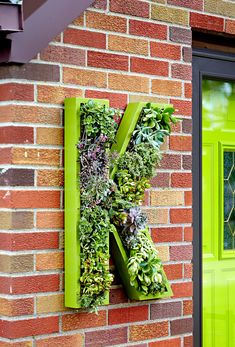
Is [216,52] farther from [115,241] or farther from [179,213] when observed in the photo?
[115,241]

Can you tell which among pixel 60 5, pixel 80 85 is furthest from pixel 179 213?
pixel 60 5

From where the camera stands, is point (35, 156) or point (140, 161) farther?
point (140, 161)

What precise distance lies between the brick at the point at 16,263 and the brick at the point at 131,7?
1188mm

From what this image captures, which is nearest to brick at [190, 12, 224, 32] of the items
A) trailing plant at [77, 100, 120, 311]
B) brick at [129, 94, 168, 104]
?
brick at [129, 94, 168, 104]

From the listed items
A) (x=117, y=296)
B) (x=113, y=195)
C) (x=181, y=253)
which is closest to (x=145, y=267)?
(x=117, y=296)

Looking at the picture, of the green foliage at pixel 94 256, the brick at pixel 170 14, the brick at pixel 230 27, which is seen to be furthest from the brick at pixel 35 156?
the brick at pixel 230 27

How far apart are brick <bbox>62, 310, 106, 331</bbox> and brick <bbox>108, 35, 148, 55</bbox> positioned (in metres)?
1.17

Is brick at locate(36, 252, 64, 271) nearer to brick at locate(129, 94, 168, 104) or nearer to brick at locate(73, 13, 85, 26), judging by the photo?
brick at locate(129, 94, 168, 104)

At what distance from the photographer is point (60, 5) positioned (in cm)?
372

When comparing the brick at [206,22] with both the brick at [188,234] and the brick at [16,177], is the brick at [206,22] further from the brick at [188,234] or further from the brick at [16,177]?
the brick at [16,177]

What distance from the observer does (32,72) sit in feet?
12.1

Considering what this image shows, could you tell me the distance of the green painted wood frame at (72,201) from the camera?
3697mm

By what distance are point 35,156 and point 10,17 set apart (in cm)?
61

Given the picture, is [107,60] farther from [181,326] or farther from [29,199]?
[181,326]
